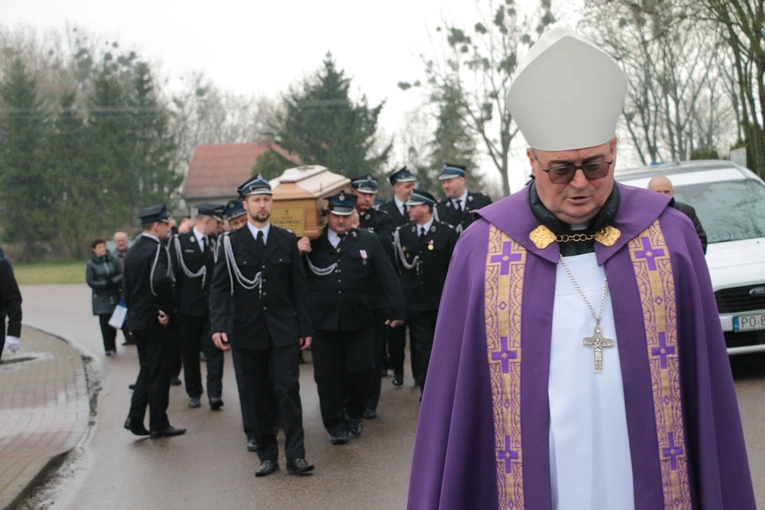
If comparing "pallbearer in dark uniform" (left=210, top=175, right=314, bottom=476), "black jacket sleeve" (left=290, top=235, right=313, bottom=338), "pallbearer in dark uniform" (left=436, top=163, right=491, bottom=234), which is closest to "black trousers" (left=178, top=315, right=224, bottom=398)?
"pallbearer in dark uniform" (left=210, top=175, right=314, bottom=476)

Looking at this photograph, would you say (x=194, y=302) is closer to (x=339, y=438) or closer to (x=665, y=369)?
(x=339, y=438)

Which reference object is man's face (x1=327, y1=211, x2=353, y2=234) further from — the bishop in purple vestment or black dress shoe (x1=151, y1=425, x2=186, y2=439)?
the bishop in purple vestment

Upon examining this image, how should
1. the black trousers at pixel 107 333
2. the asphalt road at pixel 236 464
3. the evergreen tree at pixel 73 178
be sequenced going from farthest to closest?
the evergreen tree at pixel 73 178
the black trousers at pixel 107 333
the asphalt road at pixel 236 464

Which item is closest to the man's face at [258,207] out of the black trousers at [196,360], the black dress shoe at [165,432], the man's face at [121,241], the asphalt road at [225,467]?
the asphalt road at [225,467]

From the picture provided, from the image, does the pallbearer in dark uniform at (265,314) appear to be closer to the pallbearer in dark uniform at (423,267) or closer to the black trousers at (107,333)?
the pallbearer in dark uniform at (423,267)

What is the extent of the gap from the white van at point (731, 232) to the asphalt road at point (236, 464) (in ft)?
2.08

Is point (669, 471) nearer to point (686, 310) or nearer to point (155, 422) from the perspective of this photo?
point (686, 310)

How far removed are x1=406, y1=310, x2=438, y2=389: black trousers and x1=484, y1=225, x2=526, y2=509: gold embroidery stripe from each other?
7059 millimetres

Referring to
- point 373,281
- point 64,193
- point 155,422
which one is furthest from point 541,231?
point 64,193

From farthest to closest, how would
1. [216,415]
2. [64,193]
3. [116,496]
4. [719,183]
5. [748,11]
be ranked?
1. [64,193]
2. [748,11]
3. [719,183]
4. [216,415]
5. [116,496]

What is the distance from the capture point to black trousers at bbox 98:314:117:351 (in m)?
16.5

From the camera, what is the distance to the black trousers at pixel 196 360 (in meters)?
11.1

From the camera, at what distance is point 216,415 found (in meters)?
10.8

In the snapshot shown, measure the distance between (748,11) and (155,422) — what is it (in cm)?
1474
